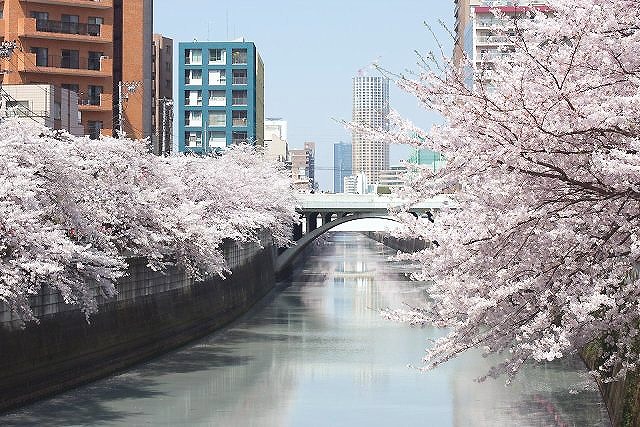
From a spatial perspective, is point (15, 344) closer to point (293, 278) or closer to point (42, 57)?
point (42, 57)

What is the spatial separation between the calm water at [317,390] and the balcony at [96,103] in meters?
21.4

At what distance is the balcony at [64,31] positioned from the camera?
194ft

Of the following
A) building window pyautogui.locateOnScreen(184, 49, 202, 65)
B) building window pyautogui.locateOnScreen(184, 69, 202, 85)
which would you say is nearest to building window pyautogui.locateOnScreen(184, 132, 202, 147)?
building window pyautogui.locateOnScreen(184, 69, 202, 85)

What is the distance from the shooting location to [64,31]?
60531 mm

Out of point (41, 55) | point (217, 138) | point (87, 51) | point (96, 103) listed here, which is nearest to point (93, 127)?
point (96, 103)

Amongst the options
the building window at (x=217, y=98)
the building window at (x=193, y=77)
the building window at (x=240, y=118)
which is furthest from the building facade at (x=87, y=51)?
the building window at (x=193, y=77)

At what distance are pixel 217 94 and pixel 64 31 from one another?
44425 millimetres

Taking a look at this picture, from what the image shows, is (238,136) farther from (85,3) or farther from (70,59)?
(85,3)

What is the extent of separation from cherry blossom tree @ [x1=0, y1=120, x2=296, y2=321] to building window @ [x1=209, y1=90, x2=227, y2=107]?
2112 inches

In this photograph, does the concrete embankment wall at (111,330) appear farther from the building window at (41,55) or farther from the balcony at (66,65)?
the building window at (41,55)

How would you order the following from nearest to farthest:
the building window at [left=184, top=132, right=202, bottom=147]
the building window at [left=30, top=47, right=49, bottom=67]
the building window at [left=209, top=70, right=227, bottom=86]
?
the building window at [left=30, top=47, right=49, bottom=67] < the building window at [left=184, top=132, right=202, bottom=147] < the building window at [left=209, top=70, right=227, bottom=86]

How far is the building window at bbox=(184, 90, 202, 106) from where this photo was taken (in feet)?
343

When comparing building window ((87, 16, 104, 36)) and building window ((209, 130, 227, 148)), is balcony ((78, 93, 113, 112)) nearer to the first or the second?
building window ((87, 16, 104, 36))

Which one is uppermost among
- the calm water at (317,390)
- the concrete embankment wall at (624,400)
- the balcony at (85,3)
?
the balcony at (85,3)
